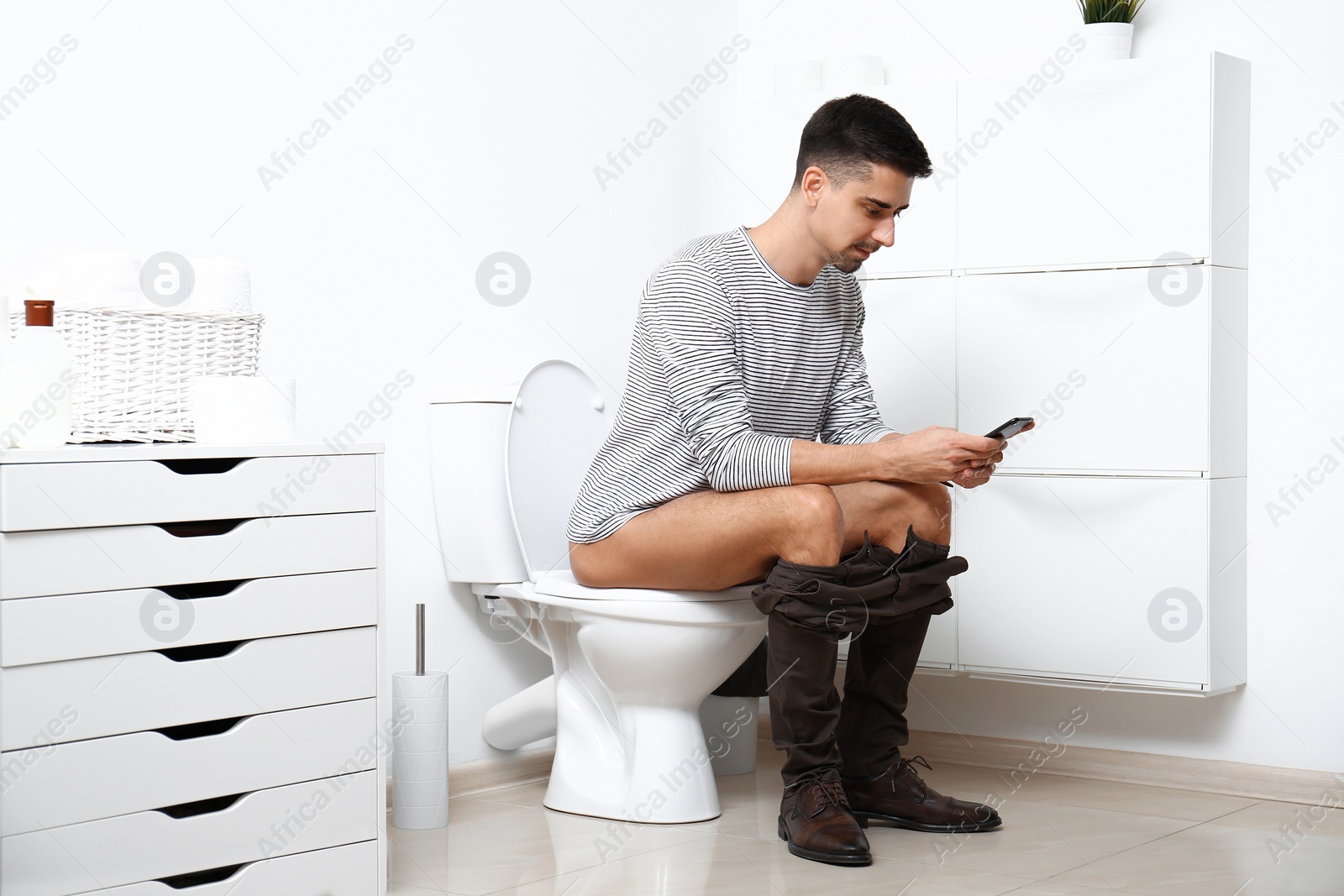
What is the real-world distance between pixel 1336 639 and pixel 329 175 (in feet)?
6.13

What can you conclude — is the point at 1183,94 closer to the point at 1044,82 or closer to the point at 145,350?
the point at 1044,82

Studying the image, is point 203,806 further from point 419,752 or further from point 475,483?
point 475,483

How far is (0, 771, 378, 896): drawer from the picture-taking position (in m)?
1.41

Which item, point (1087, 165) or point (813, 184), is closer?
point (813, 184)

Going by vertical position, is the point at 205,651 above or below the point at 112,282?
below

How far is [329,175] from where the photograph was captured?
2135mm

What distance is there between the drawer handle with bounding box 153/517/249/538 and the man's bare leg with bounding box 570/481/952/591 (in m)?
0.61

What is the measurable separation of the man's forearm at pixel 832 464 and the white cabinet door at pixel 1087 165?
0.66 m

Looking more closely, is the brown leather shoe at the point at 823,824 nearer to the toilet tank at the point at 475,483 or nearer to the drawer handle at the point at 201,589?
the toilet tank at the point at 475,483

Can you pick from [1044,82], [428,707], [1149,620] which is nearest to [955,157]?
[1044,82]

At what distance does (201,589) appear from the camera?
1.60 metres

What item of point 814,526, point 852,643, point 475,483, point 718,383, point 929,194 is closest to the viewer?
point 814,526

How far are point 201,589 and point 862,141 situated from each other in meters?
1.13

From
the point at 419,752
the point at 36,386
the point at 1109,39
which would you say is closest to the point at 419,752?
the point at 419,752
